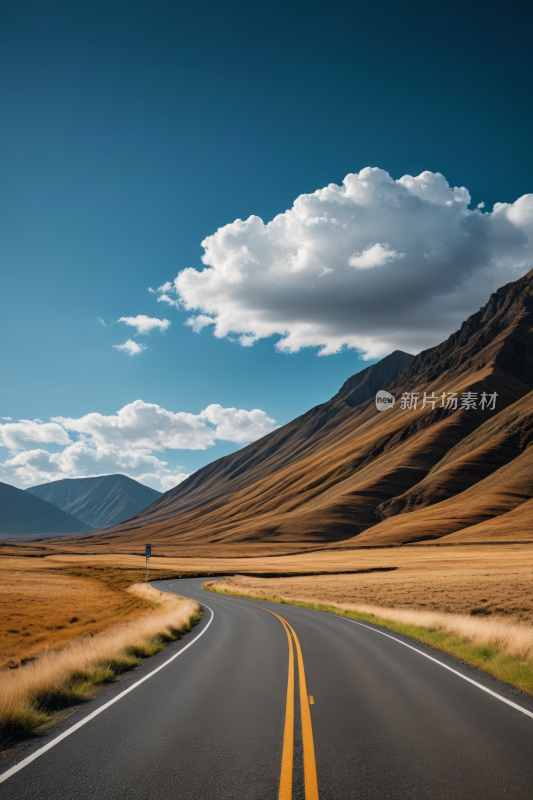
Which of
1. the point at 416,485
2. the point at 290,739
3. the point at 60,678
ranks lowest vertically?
the point at 60,678

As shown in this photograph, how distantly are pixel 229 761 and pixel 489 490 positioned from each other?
452 ft

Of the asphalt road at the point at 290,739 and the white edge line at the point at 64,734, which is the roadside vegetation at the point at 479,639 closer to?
the asphalt road at the point at 290,739

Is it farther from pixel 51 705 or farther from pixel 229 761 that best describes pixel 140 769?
pixel 51 705

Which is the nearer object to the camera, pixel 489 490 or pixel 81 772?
pixel 81 772

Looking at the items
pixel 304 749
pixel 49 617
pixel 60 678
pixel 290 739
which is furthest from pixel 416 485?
pixel 304 749

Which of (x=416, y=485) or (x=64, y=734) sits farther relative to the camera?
(x=416, y=485)

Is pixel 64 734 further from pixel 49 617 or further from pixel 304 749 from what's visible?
pixel 49 617

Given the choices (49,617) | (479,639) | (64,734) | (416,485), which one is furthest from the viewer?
(416,485)

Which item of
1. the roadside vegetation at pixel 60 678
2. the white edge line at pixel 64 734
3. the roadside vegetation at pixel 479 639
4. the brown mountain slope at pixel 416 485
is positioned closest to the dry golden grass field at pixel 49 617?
the roadside vegetation at pixel 60 678

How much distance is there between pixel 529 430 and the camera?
492ft

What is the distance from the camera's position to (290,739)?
698cm

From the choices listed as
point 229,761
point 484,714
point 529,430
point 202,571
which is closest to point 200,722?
point 229,761

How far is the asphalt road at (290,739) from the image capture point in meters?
5.57

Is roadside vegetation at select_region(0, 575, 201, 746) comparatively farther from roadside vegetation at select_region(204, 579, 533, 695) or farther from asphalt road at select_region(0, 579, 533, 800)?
roadside vegetation at select_region(204, 579, 533, 695)
